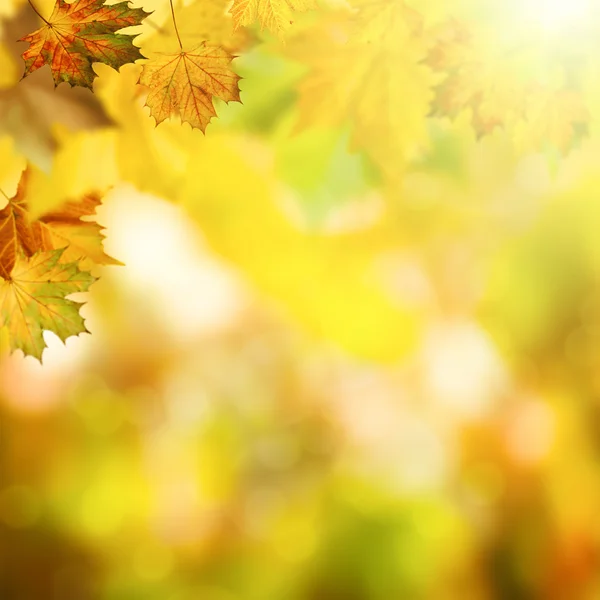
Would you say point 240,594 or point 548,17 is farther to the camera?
point 240,594

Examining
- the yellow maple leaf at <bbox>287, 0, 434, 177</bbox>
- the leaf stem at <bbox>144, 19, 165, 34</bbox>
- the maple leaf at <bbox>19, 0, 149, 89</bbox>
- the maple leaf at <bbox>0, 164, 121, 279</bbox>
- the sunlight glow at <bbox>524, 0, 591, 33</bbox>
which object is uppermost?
the sunlight glow at <bbox>524, 0, 591, 33</bbox>

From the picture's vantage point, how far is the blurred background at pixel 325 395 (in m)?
1.04

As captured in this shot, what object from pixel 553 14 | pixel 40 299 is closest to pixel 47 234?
pixel 40 299

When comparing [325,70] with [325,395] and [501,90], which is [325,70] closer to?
[501,90]

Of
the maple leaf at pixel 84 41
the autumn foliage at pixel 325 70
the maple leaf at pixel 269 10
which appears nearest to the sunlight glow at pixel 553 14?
the autumn foliage at pixel 325 70

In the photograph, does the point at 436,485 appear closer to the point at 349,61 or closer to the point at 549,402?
the point at 549,402

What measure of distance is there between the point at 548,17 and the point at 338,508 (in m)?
0.81

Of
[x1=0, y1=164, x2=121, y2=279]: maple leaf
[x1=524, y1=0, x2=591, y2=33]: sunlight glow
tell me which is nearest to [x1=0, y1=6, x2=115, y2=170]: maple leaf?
[x1=0, y1=164, x2=121, y2=279]: maple leaf

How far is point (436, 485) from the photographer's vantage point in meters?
1.07

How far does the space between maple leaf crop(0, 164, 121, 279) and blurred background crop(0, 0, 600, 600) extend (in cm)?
29

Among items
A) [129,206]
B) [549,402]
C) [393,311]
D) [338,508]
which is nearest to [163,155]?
[129,206]

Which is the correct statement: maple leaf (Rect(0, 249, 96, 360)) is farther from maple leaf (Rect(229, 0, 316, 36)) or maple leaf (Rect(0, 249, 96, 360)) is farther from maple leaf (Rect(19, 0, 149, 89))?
Answer: maple leaf (Rect(229, 0, 316, 36))

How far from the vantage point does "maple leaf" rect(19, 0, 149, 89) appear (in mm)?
567

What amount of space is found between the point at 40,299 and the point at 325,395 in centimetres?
55
